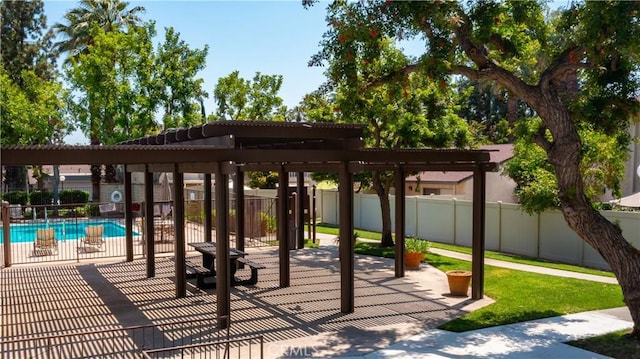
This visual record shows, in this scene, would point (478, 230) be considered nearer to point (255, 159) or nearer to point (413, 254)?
point (413, 254)

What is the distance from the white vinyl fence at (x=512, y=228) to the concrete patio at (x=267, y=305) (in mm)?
4500

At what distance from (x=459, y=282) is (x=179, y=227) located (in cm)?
598

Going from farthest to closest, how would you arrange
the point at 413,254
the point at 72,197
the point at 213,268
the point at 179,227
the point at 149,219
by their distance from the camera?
1. the point at 72,197
2. the point at 413,254
3. the point at 149,219
4. the point at 213,268
5. the point at 179,227

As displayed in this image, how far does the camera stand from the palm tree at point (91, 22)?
33.9m

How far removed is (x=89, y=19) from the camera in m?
34.0

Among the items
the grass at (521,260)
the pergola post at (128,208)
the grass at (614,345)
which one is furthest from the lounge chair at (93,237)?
the grass at (614,345)

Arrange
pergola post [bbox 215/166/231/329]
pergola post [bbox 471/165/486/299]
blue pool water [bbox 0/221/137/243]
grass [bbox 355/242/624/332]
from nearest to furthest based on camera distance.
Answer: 1. pergola post [bbox 215/166/231/329]
2. grass [bbox 355/242/624/332]
3. pergola post [bbox 471/165/486/299]
4. blue pool water [bbox 0/221/137/243]

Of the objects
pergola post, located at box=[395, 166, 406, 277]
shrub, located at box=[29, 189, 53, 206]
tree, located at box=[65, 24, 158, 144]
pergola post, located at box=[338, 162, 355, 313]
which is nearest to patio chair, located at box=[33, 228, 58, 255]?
tree, located at box=[65, 24, 158, 144]

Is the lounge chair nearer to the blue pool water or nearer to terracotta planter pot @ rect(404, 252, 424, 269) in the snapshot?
the blue pool water

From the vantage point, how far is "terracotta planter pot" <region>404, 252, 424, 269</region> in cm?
1527

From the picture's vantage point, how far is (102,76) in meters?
26.0

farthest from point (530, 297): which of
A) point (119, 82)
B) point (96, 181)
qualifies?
point (96, 181)

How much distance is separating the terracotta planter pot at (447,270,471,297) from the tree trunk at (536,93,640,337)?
325cm

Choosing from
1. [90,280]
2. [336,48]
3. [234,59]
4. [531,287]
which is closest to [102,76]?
[234,59]
